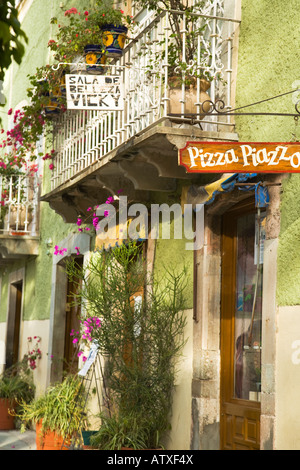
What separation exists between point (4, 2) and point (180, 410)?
15.3 feet

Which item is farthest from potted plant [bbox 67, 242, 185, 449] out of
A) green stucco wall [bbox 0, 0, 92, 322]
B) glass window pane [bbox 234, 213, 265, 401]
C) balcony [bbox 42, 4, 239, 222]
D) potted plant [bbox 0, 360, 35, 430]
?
potted plant [bbox 0, 360, 35, 430]

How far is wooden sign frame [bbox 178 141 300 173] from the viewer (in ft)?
17.1

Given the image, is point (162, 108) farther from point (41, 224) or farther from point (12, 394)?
point (12, 394)

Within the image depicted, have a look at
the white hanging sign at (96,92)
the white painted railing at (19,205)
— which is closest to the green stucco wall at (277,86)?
the white hanging sign at (96,92)

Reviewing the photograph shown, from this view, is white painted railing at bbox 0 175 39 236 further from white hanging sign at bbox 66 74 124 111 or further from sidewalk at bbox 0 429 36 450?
white hanging sign at bbox 66 74 124 111

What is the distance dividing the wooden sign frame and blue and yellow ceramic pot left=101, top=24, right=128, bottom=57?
3516 mm

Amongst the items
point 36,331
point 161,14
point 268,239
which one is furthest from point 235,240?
point 36,331

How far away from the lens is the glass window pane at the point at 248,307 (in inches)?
267

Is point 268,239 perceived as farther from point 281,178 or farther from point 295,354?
point 295,354

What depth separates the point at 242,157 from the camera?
5375 mm

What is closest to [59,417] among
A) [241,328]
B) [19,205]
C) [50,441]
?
[50,441]

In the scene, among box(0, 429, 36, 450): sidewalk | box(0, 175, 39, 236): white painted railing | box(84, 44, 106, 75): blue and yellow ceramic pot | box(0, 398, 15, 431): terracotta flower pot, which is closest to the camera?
box(84, 44, 106, 75): blue and yellow ceramic pot

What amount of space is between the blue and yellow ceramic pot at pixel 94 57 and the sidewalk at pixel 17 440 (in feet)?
16.2

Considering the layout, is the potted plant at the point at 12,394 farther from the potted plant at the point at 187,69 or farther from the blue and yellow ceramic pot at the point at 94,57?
the potted plant at the point at 187,69
